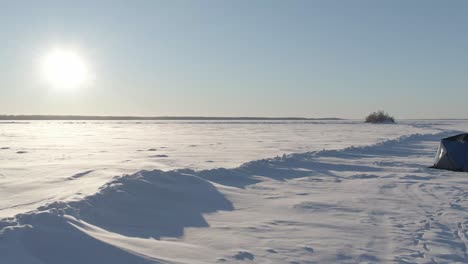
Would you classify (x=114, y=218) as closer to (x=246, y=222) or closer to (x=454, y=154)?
(x=246, y=222)

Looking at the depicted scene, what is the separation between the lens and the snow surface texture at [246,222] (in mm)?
4355

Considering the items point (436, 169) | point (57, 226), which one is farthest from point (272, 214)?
point (436, 169)

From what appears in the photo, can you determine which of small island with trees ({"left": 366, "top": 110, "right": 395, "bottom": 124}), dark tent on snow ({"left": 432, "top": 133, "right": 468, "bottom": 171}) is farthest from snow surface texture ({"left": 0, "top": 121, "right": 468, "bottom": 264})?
small island with trees ({"left": 366, "top": 110, "right": 395, "bottom": 124})

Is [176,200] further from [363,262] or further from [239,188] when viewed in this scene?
[363,262]

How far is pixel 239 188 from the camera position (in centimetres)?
864

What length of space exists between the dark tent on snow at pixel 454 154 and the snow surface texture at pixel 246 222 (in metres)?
1.32

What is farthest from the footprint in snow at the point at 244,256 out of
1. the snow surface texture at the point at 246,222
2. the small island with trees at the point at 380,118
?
the small island with trees at the point at 380,118

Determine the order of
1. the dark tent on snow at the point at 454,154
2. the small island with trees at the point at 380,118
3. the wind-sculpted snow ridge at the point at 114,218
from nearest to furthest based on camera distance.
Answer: the wind-sculpted snow ridge at the point at 114,218, the dark tent on snow at the point at 454,154, the small island with trees at the point at 380,118

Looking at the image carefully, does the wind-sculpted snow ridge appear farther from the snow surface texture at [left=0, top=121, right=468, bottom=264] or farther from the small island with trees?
the small island with trees

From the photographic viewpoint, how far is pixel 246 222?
5926 millimetres

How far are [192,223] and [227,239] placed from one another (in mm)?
974

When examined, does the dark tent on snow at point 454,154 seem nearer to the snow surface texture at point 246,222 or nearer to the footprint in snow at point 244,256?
the snow surface texture at point 246,222

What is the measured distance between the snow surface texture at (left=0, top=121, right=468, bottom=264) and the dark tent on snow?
4.33 ft

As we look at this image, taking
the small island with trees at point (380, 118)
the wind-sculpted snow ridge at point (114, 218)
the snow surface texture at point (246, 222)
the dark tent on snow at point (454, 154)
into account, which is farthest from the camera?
the small island with trees at point (380, 118)
